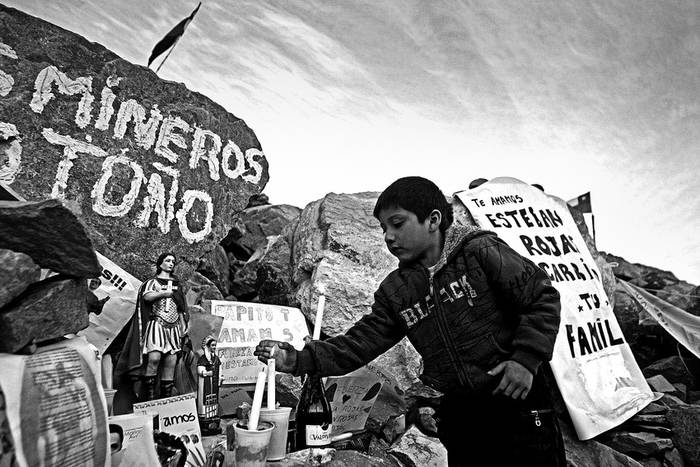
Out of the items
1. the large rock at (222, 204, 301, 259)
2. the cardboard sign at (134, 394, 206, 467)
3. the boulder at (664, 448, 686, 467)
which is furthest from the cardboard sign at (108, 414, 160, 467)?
the large rock at (222, 204, 301, 259)

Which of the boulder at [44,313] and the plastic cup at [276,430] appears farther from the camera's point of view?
the plastic cup at [276,430]

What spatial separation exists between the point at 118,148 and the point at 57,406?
413 centimetres

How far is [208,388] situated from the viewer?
3.58m

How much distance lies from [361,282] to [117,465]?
3.56m

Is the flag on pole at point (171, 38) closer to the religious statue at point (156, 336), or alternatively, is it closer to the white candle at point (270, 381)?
the religious statue at point (156, 336)

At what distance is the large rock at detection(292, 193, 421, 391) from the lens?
4.59 m

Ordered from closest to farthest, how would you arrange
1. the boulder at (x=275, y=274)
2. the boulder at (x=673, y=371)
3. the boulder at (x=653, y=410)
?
the boulder at (x=653, y=410) → the boulder at (x=275, y=274) → the boulder at (x=673, y=371)

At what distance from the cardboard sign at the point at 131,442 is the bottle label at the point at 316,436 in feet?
2.62

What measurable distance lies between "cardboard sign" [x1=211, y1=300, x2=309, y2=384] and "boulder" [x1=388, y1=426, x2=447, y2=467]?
53.3 inches

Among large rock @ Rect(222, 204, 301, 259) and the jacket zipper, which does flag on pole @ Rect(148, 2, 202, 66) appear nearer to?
large rock @ Rect(222, 204, 301, 259)

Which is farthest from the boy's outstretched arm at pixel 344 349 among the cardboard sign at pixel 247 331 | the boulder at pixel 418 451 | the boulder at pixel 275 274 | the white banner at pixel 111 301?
the boulder at pixel 275 274

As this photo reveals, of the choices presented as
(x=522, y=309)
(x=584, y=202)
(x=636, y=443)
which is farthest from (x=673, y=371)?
(x=522, y=309)

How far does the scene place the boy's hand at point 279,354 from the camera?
204cm

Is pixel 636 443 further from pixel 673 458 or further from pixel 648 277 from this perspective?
pixel 648 277
